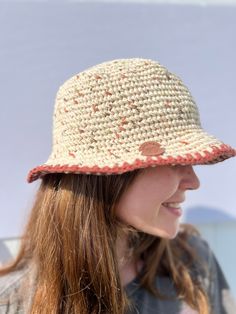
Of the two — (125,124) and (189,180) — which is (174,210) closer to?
(189,180)

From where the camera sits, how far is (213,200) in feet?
3.48

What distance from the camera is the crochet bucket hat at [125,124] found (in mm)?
591

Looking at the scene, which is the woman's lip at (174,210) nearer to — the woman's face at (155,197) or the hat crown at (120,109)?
the woman's face at (155,197)

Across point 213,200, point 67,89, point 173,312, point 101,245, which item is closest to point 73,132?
point 67,89

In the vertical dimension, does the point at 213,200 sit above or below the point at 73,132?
below

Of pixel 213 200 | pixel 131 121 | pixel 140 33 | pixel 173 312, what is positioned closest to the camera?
pixel 131 121

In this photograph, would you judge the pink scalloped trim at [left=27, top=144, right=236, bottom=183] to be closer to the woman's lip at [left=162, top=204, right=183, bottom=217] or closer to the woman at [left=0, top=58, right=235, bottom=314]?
the woman at [left=0, top=58, right=235, bottom=314]

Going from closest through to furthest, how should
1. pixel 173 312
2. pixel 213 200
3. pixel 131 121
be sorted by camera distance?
pixel 131 121 < pixel 173 312 < pixel 213 200

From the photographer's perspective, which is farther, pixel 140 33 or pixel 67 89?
pixel 140 33

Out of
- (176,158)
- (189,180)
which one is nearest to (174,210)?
(189,180)

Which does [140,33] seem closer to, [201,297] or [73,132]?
[73,132]

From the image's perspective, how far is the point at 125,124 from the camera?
61 cm

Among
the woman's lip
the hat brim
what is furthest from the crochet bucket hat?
the woman's lip

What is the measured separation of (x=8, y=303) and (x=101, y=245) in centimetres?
22
